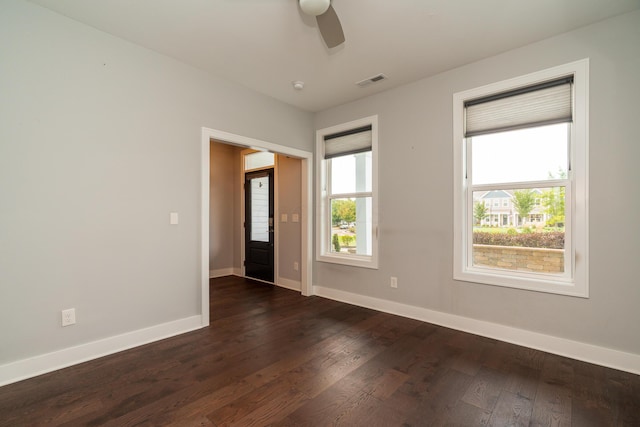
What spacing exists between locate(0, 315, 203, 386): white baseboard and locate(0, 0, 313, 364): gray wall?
0.06m

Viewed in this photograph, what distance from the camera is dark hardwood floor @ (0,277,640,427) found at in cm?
179

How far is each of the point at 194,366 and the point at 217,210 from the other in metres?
3.85

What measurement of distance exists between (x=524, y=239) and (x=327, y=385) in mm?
2347

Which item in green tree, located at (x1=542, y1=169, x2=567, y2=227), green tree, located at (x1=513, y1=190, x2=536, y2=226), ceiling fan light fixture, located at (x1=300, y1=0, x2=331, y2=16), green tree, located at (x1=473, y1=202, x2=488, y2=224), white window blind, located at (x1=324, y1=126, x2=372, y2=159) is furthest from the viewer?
white window blind, located at (x1=324, y1=126, x2=372, y2=159)

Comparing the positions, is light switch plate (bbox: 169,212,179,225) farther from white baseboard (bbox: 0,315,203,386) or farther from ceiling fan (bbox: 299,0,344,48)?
ceiling fan (bbox: 299,0,344,48)

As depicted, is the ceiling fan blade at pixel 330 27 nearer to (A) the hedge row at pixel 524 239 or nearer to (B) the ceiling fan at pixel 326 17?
(B) the ceiling fan at pixel 326 17

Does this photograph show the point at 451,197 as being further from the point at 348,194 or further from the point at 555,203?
the point at 348,194

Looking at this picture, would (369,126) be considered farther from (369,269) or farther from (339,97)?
(369,269)

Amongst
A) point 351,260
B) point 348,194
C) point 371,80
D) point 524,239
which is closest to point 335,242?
point 351,260

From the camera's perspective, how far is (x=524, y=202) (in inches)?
114

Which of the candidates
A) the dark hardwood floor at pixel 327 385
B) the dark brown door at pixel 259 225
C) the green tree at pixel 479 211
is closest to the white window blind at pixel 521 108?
the green tree at pixel 479 211

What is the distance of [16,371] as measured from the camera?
2146 millimetres

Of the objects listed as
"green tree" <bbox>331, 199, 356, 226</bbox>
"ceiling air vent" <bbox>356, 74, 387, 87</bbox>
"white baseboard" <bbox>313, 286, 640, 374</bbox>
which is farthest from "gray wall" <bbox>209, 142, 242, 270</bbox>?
"ceiling air vent" <bbox>356, 74, 387, 87</bbox>

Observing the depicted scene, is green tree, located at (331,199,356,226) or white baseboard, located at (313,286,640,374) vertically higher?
green tree, located at (331,199,356,226)
